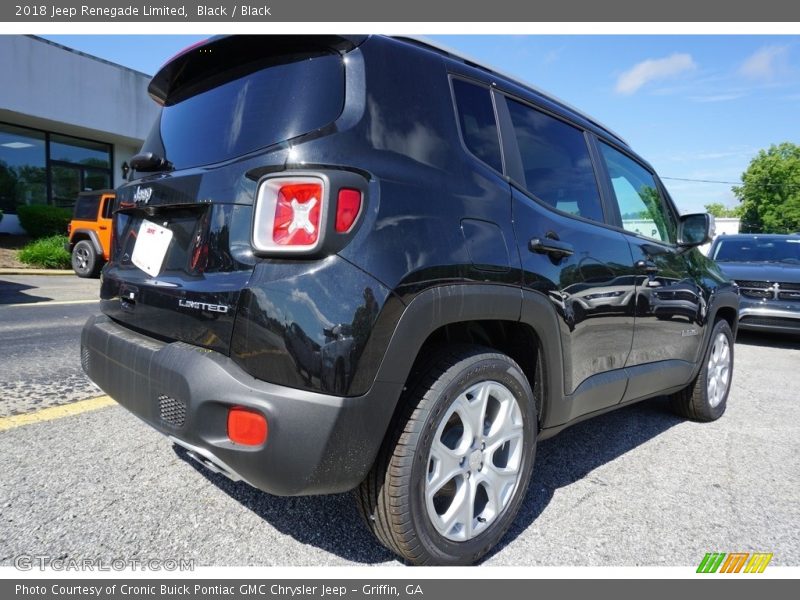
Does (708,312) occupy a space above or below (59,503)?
above

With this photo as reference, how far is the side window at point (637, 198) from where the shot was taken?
2979 millimetres

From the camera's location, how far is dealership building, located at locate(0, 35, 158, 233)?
1446 centimetres

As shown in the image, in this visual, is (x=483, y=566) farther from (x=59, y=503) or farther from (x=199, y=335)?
(x=59, y=503)

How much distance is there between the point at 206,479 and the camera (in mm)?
2447

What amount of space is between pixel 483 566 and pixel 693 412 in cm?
256

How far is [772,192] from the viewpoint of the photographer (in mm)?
50000

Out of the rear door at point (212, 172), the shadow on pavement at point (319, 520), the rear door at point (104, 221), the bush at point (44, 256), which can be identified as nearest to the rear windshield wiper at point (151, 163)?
the rear door at point (212, 172)

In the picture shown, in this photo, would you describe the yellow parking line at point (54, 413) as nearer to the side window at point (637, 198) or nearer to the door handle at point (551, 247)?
the door handle at point (551, 247)

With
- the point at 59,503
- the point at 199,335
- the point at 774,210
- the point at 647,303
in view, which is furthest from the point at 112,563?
the point at 774,210

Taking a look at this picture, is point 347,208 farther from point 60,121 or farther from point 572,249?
point 60,121

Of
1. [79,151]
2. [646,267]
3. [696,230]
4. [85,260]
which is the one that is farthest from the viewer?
[79,151]

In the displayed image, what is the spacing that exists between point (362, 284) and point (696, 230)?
2.90 meters

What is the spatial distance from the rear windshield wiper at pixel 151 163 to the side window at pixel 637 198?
221 cm

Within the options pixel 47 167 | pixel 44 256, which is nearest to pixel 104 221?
pixel 44 256
